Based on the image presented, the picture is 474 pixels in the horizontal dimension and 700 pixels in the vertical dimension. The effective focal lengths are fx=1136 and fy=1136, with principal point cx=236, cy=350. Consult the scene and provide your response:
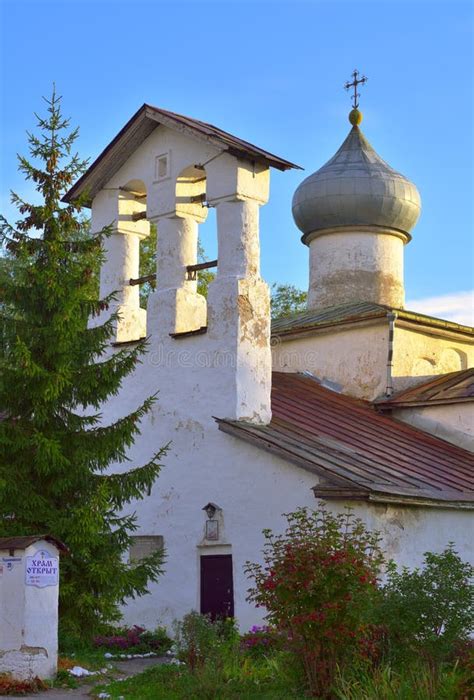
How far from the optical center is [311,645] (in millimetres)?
10219

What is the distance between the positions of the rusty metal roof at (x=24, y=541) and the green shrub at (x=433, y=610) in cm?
359

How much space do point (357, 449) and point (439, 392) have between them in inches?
124

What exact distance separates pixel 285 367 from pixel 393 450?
5227 millimetres

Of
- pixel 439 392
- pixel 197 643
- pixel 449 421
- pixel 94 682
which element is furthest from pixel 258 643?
pixel 439 392

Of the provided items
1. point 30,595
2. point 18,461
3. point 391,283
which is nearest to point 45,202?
point 18,461

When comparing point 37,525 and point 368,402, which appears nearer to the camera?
point 37,525

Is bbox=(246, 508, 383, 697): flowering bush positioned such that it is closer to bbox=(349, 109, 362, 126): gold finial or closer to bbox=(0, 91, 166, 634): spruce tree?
bbox=(0, 91, 166, 634): spruce tree

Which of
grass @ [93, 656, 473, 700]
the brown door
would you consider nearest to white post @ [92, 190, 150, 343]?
the brown door

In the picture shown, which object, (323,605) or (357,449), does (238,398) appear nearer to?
(357,449)

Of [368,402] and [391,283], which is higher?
[391,283]

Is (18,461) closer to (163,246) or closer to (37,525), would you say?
(37,525)

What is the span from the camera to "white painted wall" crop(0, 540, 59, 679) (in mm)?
11234

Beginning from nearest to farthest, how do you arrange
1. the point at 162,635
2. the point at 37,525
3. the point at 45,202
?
the point at 37,525, the point at 45,202, the point at 162,635

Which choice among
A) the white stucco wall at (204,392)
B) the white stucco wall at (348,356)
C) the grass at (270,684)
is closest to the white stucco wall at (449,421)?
the white stucco wall at (348,356)
